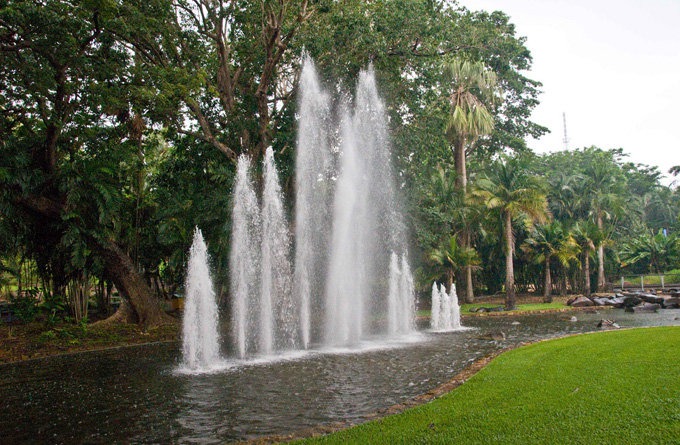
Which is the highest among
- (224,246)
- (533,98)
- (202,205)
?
(533,98)

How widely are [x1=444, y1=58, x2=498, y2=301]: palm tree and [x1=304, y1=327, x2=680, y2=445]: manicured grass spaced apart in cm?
2291

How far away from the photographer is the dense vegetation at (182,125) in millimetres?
16047

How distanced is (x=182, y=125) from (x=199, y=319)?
11636mm

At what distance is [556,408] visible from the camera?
5824 mm

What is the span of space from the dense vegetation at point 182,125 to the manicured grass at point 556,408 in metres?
13.0

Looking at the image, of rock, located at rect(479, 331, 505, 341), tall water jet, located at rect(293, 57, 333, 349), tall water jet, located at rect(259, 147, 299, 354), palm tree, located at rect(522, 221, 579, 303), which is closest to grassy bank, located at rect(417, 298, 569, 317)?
palm tree, located at rect(522, 221, 579, 303)

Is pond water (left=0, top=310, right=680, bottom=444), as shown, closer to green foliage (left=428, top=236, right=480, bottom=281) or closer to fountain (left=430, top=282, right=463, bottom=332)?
fountain (left=430, top=282, right=463, bottom=332)

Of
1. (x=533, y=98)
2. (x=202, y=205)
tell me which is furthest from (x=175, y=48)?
(x=533, y=98)

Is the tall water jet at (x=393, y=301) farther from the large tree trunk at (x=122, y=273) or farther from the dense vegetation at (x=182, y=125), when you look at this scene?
the large tree trunk at (x=122, y=273)

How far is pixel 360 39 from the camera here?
1911 cm

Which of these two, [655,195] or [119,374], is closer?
[119,374]

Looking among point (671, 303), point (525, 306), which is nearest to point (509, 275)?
point (525, 306)

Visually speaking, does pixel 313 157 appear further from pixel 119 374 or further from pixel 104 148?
pixel 119 374

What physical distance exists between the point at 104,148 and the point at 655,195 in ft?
Answer: 208
